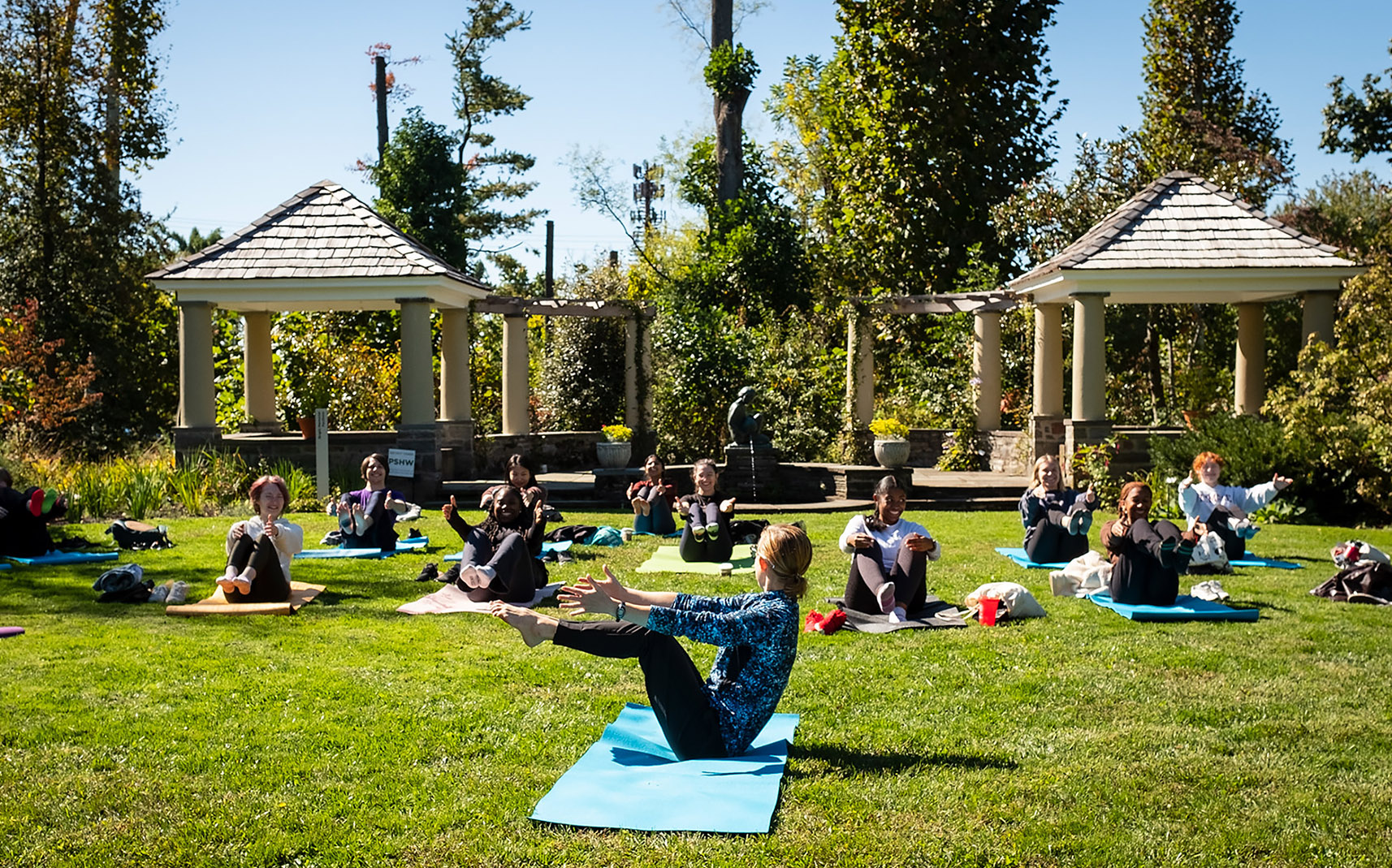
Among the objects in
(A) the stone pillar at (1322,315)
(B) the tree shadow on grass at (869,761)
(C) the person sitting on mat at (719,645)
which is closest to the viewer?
(C) the person sitting on mat at (719,645)

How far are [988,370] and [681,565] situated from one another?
11.7m

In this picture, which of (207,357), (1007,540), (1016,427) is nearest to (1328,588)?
(1007,540)

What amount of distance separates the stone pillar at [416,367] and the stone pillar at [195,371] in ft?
9.32

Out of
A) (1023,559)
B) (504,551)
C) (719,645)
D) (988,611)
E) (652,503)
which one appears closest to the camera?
(719,645)

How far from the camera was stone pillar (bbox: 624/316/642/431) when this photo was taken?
21969 mm

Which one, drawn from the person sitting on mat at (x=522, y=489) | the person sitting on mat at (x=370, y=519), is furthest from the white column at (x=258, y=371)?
the person sitting on mat at (x=522, y=489)

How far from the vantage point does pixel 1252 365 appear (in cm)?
2002

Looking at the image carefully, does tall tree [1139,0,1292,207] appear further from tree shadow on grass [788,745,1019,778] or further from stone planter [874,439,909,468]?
tree shadow on grass [788,745,1019,778]

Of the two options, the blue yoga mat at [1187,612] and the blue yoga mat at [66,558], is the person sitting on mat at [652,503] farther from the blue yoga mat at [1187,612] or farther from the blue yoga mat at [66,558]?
the blue yoga mat at [1187,612]

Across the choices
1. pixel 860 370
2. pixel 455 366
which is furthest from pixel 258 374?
pixel 860 370

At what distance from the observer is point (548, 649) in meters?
7.65

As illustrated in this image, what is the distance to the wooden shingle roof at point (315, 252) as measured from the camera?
1764cm

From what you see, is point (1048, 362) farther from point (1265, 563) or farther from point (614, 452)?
point (1265, 563)

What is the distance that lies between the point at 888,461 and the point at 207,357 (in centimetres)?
1025
